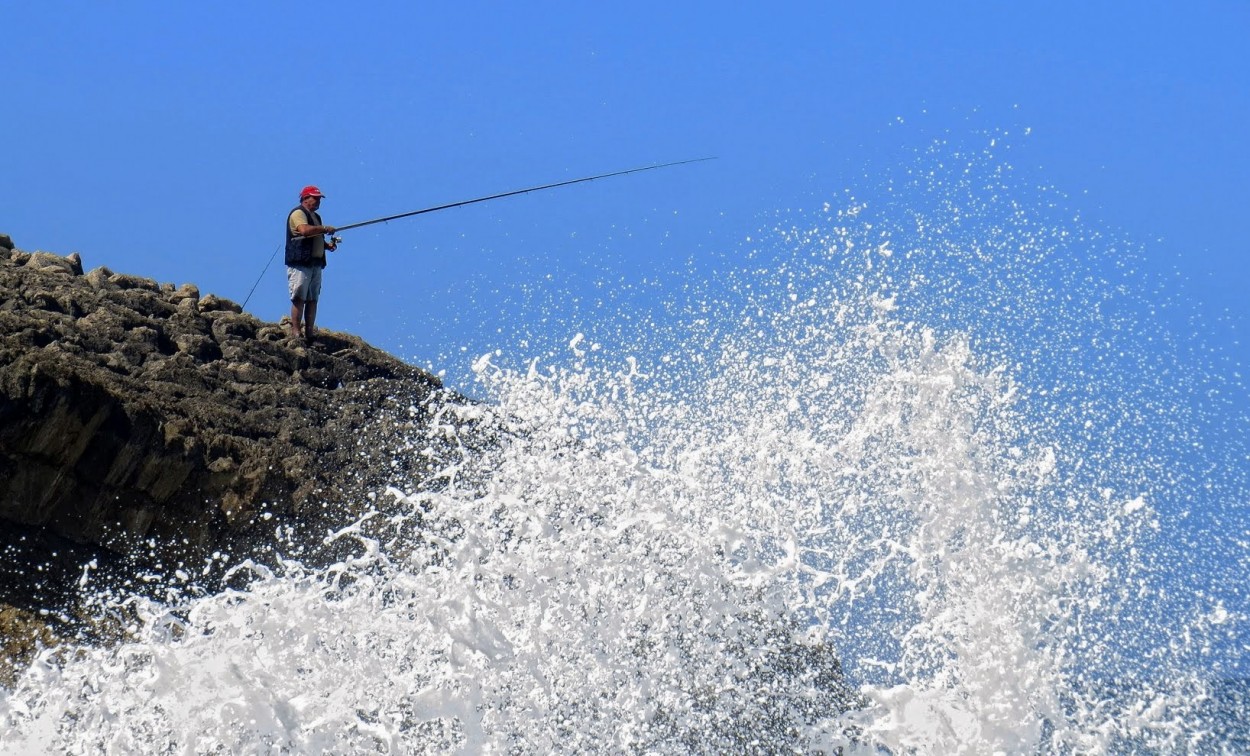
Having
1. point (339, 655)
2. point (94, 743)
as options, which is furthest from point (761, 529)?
point (94, 743)

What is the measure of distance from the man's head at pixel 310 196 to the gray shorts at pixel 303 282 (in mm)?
488

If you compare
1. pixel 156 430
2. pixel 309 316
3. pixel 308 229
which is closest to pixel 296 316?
pixel 309 316

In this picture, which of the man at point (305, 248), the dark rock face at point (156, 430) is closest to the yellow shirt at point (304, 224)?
the man at point (305, 248)

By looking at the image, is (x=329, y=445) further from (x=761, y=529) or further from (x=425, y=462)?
(x=761, y=529)

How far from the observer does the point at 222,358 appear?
1011cm

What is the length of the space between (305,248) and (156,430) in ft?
7.07

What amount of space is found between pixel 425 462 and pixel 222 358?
190 centimetres

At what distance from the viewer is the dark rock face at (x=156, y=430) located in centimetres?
838

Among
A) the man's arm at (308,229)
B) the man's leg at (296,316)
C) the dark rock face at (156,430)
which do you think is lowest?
the dark rock face at (156,430)

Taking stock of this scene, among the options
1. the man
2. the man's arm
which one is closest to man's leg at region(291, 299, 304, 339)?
the man

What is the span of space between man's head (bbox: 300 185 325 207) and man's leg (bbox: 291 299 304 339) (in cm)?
76

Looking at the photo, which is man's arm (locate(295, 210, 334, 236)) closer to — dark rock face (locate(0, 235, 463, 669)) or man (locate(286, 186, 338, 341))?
man (locate(286, 186, 338, 341))

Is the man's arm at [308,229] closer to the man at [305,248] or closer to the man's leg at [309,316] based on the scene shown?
the man at [305,248]

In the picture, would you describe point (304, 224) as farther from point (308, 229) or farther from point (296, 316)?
point (296, 316)
